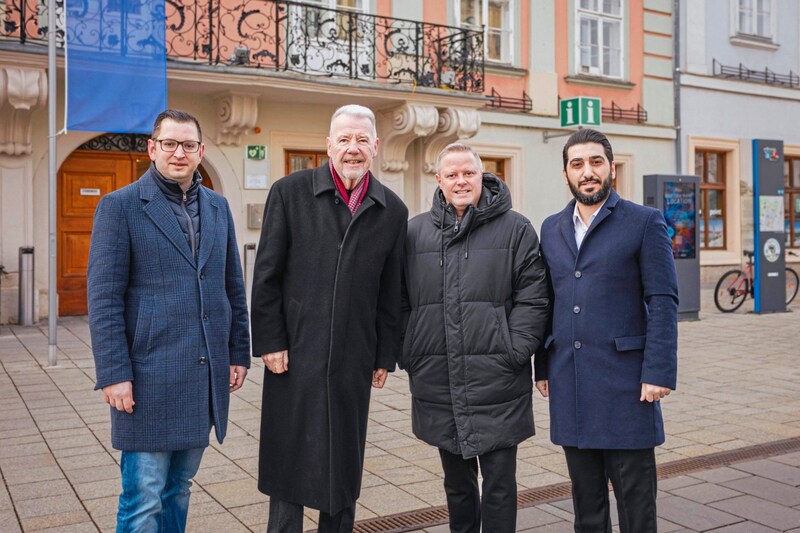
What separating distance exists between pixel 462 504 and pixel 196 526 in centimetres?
141

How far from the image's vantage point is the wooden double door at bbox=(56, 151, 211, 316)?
12609 mm

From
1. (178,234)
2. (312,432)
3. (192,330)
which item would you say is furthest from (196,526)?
(178,234)

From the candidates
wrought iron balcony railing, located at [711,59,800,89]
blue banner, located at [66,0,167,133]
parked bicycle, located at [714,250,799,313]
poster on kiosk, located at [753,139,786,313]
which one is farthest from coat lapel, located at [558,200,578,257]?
wrought iron balcony railing, located at [711,59,800,89]

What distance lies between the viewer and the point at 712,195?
19.5 m

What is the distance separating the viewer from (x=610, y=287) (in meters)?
3.45

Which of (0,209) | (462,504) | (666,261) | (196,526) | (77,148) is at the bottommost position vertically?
(196,526)

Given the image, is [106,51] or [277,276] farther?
[106,51]

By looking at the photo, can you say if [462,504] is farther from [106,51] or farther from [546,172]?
[546,172]

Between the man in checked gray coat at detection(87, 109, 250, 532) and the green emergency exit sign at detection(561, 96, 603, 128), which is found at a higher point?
the green emergency exit sign at detection(561, 96, 603, 128)

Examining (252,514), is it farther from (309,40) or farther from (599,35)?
(599,35)

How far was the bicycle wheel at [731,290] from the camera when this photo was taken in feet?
47.8

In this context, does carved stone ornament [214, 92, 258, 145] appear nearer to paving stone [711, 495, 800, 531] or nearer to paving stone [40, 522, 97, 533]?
paving stone [40, 522, 97, 533]

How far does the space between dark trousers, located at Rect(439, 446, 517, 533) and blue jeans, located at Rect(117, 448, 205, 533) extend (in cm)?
109

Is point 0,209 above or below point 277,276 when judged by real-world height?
above
